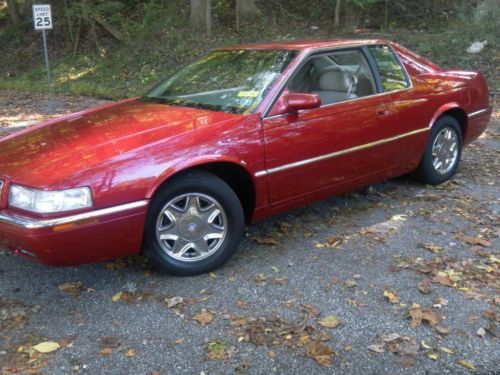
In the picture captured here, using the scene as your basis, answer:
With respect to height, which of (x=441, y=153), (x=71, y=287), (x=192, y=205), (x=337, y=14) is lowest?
(x=71, y=287)

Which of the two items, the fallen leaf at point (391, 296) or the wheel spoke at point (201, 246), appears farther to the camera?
the wheel spoke at point (201, 246)

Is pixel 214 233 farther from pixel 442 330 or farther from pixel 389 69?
pixel 389 69

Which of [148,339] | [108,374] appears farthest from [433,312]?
[108,374]

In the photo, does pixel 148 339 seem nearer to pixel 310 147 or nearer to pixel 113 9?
pixel 310 147

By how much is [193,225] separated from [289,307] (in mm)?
860

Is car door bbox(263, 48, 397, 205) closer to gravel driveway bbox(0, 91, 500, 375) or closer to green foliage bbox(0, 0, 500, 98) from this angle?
gravel driveway bbox(0, 91, 500, 375)

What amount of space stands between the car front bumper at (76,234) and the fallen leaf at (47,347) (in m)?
0.47

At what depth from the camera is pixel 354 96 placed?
474cm

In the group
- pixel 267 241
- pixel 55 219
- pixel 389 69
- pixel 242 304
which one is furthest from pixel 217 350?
pixel 389 69

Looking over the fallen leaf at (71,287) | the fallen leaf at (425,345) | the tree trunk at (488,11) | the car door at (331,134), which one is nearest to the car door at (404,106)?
the car door at (331,134)

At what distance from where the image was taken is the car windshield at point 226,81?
13.6 feet

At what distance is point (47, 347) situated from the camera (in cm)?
298

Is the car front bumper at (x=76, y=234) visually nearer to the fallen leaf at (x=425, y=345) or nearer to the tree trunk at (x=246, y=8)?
the fallen leaf at (x=425, y=345)

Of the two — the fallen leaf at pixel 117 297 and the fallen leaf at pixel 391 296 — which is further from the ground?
the fallen leaf at pixel 391 296
